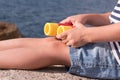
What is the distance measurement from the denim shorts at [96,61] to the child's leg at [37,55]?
0.25ft

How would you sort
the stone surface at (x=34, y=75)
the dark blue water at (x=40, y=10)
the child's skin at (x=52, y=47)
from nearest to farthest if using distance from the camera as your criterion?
the child's skin at (x=52, y=47), the stone surface at (x=34, y=75), the dark blue water at (x=40, y=10)

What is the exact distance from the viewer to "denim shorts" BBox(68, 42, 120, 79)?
249 cm

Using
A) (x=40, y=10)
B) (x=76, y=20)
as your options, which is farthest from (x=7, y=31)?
(x=40, y=10)

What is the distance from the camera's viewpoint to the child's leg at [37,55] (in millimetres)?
2547

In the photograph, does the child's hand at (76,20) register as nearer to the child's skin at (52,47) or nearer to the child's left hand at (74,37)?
the child's skin at (52,47)

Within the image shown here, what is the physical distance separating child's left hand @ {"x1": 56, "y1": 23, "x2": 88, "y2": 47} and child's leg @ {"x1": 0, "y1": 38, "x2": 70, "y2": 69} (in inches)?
3.5

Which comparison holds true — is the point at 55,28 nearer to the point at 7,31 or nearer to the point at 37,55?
the point at 37,55

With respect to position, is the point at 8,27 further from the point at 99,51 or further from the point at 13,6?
the point at 13,6

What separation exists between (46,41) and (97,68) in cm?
41

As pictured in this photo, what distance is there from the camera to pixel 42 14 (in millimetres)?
11516

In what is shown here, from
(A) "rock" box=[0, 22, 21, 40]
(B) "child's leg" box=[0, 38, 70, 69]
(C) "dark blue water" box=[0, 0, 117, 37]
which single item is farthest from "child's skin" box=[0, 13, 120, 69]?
(C) "dark blue water" box=[0, 0, 117, 37]

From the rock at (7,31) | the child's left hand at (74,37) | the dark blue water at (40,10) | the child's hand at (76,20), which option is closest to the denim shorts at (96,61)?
the child's left hand at (74,37)

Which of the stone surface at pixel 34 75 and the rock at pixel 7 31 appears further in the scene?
the rock at pixel 7 31

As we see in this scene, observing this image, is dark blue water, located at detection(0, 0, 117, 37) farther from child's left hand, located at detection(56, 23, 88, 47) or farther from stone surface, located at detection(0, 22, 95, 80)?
child's left hand, located at detection(56, 23, 88, 47)
